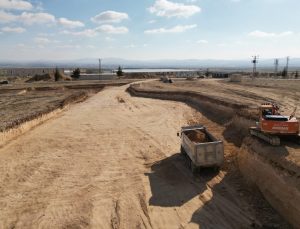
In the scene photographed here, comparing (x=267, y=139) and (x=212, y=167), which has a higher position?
(x=267, y=139)

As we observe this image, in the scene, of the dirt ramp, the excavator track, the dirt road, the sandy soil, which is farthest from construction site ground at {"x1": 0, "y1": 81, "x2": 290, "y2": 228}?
the sandy soil

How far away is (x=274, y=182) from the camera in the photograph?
38.3 ft

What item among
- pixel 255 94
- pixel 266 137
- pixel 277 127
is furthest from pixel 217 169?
pixel 255 94

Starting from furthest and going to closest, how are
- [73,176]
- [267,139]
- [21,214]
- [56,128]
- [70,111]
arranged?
[70,111], [56,128], [73,176], [267,139], [21,214]

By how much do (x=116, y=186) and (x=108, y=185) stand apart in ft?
1.17

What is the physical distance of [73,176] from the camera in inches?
573

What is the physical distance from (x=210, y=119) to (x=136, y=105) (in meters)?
11.0

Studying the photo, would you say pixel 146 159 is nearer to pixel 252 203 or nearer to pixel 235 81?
pixel 252 203

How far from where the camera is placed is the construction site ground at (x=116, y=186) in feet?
35.2

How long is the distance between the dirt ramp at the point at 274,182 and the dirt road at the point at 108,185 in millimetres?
960

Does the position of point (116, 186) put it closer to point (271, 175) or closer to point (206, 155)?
point (206, 155)

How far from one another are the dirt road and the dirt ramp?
960 mm

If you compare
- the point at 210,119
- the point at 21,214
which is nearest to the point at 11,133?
the point at 21,214

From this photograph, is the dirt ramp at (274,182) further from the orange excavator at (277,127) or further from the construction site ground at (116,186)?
the orange excavator at (277,127)
